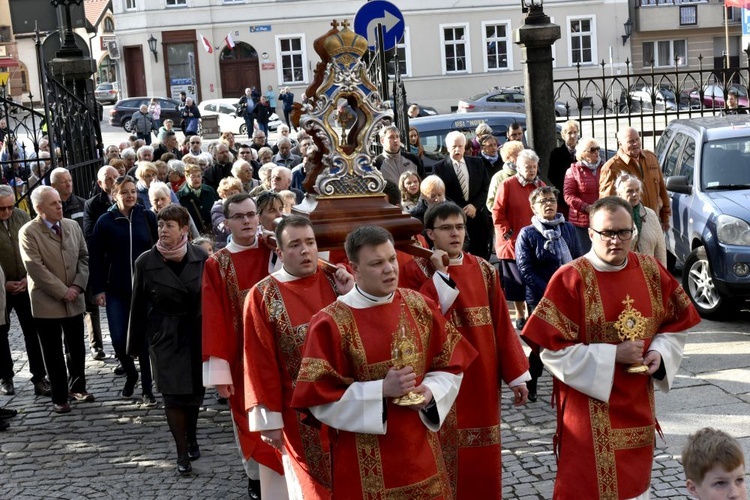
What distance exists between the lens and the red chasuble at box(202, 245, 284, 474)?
652 centimetres

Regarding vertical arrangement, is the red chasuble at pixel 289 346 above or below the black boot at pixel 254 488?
above

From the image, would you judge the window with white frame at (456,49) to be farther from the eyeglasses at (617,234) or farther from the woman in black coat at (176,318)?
the eyeglasses at (617,234)

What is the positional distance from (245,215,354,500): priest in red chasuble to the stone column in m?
8.04

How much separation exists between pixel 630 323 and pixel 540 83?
8.41 m

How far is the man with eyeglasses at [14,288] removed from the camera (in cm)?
978

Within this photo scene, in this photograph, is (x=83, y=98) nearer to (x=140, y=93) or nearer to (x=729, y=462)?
(x=729, y=462)

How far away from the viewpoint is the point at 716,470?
385cm

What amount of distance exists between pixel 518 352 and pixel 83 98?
11.4 m

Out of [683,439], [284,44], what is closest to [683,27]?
[284,44]

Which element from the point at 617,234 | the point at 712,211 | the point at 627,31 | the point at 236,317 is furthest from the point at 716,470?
the point at 627,31

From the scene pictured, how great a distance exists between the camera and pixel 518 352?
603 cm

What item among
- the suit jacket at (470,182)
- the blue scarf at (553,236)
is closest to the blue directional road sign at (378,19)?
the suit jacket at (470,182)

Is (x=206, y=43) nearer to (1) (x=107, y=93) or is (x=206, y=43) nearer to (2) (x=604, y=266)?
(1) (x=107, y=93)

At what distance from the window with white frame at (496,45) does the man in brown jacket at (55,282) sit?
38.6m
